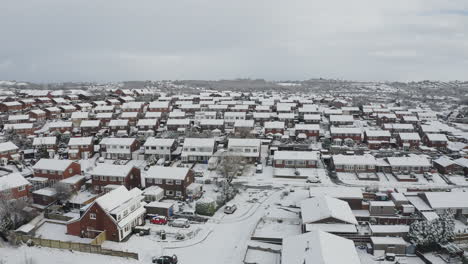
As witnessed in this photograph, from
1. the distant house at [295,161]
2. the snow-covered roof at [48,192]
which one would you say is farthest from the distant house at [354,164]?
the snow-covered roof at [48,192]

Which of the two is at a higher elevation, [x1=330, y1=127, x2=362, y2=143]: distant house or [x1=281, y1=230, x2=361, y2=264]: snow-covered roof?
[x1=330, y1=127, x2=362, y2=143]: distant house

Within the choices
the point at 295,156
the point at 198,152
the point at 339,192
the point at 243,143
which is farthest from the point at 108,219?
the point at 295,156

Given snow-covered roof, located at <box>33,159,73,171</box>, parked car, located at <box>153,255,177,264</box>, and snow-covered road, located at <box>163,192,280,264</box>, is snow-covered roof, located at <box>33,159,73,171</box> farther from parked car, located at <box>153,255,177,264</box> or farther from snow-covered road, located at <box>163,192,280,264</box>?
parked car, located at <box>153,255,177,264</box>

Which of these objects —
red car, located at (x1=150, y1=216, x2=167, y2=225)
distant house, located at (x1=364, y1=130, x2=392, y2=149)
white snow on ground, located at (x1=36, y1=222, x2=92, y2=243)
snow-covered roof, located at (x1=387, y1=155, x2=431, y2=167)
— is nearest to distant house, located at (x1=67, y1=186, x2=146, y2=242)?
white snow on ground, located at (x1=36, y1=222, x2=92, y2=243)

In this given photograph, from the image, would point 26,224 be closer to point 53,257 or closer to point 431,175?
point 53,257

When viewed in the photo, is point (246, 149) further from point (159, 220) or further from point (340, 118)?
point (340, 118)

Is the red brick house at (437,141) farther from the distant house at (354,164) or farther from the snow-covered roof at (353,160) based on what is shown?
the distant house at (354,164)
